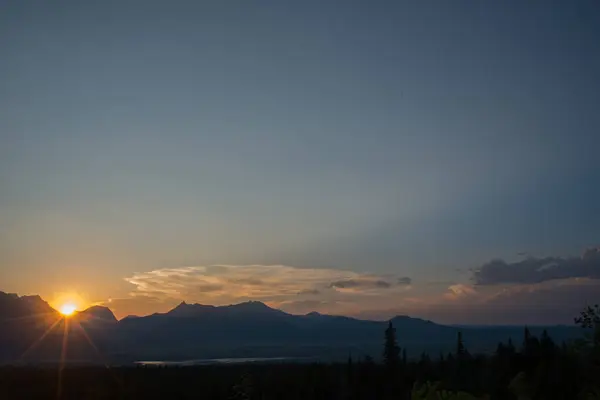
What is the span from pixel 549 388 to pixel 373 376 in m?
80.8

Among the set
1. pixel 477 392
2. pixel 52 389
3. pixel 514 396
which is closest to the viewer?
pixel 514 396

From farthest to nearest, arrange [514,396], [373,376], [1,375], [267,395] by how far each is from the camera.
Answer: [1,375]
[373,376]
[267,395]
[514,396]

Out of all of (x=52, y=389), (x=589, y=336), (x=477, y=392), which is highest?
Result: (x=589, y=336)

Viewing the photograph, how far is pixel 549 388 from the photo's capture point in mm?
13438

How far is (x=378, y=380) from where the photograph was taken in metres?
89.4

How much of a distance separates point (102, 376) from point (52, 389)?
13.6 meters

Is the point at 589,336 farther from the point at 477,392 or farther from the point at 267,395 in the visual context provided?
the point at 267,395

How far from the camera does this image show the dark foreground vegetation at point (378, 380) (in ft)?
43.5

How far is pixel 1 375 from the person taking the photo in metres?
119

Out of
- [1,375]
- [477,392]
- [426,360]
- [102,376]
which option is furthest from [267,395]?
[477,392]

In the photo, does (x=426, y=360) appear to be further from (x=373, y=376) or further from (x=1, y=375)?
(x=1, y=375)

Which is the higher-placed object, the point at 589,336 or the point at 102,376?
the point at 589,336

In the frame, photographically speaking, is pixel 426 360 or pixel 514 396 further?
pixel 426 360

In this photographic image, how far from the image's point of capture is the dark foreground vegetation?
1327 centimetres
